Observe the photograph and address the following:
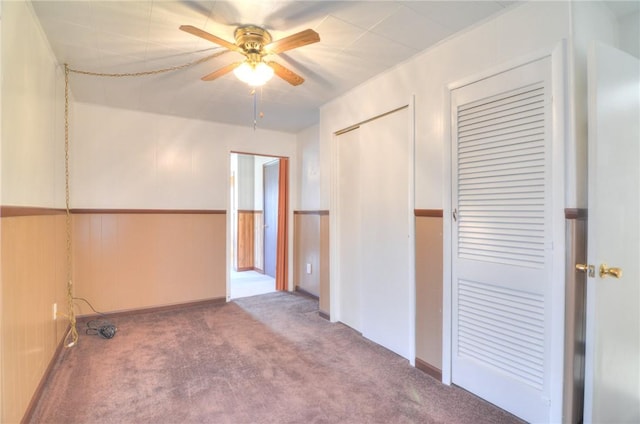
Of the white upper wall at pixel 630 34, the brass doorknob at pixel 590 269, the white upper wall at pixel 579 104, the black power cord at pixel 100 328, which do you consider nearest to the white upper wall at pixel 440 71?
the white upper wall at pixel 579 104

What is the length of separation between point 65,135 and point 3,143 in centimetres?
193

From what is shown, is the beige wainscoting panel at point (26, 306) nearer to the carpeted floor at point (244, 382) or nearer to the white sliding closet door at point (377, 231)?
the carpeted floor at point (244, 382)

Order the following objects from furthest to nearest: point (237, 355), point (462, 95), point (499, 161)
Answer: point (237, 355)
point (462, 95)
point (499, 161)

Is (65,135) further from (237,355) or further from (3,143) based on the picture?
(237,355)

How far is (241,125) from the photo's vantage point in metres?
4.27

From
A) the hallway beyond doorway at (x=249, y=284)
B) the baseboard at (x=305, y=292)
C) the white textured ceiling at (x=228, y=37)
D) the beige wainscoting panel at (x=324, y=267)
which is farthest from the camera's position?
the hallway beyond doorway at (x=249, y=284)

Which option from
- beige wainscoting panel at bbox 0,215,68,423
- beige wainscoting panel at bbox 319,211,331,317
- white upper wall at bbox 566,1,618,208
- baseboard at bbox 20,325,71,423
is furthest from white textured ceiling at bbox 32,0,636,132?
baseboard at bbox 20,325,71,423

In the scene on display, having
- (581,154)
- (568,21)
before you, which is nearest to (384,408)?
(581,154)

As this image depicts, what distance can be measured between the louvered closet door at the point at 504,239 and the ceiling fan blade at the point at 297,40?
1.04 metres

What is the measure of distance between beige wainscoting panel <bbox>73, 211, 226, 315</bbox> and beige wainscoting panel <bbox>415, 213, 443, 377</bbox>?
2642 millimetres

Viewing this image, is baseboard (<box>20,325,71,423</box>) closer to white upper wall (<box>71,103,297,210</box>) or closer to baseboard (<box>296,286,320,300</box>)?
white upper wall (<box>71,103,297,210</box>)

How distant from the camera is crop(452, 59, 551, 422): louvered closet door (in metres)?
1.71

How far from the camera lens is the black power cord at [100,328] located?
2.94 metres

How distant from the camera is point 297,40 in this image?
1.76 meters
